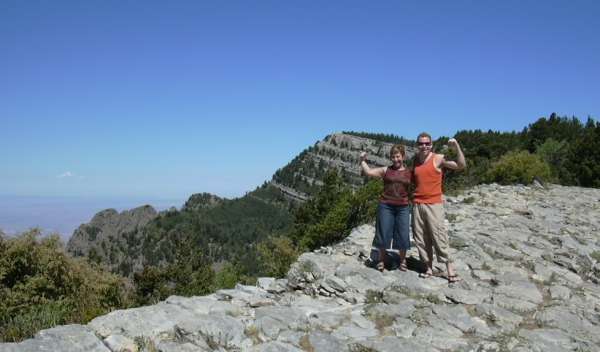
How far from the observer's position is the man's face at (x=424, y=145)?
22.1 ft

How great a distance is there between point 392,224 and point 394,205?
32 cm

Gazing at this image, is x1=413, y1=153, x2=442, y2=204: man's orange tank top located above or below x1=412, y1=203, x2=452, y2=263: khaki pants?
above

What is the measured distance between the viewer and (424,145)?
6742 millimetres

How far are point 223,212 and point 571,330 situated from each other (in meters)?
112

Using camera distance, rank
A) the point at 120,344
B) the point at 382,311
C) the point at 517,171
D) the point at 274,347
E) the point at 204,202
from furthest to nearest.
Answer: the point at 204,202 < the point at 517,171 < the point at 382,311 < the point at 274,347 < the point at 120,344

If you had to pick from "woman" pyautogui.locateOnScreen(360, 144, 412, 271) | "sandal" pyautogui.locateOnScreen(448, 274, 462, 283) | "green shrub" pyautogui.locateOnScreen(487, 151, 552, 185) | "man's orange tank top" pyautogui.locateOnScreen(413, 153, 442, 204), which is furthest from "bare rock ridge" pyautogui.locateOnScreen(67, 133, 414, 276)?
"man's orange tank top" pyautogui.locateOnScreen(413, 153, 442, 204)

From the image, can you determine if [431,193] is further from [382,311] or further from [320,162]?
[320,162]

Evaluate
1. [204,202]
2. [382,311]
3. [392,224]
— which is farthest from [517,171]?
[204,202]

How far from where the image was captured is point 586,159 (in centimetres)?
2892

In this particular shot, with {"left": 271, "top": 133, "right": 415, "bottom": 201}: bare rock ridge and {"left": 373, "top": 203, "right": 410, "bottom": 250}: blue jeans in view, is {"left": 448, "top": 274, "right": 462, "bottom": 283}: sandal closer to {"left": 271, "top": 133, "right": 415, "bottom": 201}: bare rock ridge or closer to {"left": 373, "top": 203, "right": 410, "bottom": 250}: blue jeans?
{"left": 373, "top": 203, "right": 410, "bottom": 250}: blue jeans

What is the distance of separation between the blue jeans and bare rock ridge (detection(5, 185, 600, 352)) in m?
0.54

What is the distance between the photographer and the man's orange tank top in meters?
6.78

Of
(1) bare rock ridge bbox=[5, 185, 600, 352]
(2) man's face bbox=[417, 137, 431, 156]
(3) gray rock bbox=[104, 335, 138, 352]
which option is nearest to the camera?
(3) gray rock bbox=[104, 335, 138, 352]

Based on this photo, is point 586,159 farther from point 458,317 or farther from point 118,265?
point 118,265
